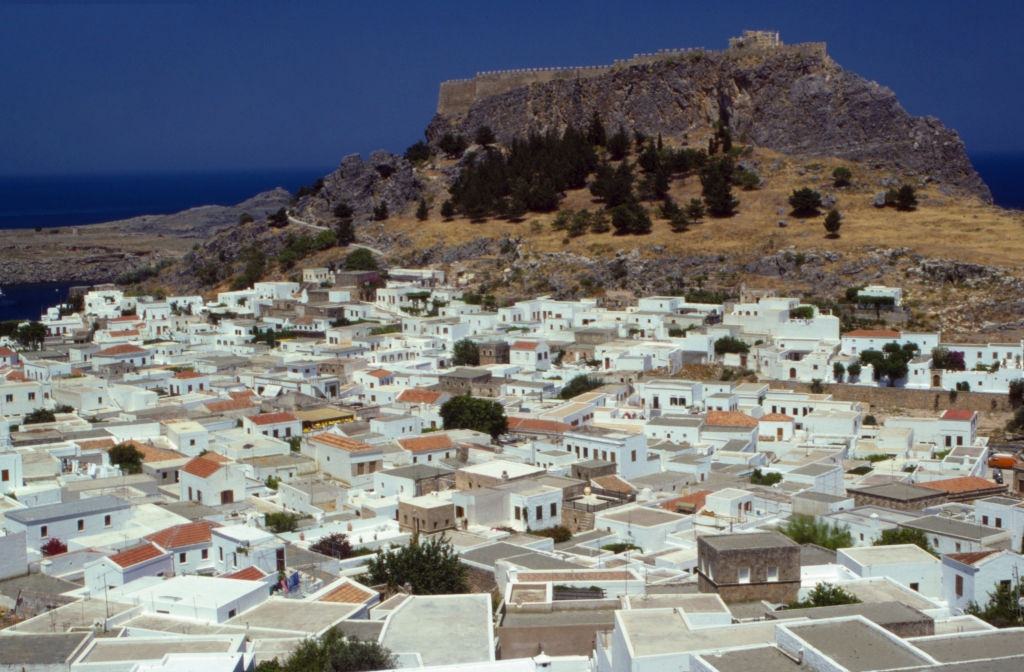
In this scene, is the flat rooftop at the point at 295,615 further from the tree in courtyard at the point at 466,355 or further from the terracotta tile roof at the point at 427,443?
the tree in courtyard at the point at 466,355

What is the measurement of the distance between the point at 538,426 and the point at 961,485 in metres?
8.35

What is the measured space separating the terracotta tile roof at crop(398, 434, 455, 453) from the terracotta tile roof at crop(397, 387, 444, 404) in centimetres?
395

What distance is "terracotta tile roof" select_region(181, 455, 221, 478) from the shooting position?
1966 cm

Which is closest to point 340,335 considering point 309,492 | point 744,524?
point 309,492

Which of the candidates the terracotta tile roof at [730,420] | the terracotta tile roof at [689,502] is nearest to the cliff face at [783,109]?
the terracotta tile roof at [730,420]

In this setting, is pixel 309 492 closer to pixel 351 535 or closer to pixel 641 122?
pixel 351 535

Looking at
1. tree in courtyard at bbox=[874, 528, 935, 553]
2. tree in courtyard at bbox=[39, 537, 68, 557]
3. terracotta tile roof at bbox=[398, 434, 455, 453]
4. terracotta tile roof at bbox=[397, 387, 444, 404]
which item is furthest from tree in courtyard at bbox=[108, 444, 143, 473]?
tree in courtyard at bbox=[874, 528, 935, 553]

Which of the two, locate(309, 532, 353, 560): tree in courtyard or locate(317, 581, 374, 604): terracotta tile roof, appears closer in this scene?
locate(317, 581, 374, 604): terracotta tile roof

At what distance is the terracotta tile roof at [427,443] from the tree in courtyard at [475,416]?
77.6 inches

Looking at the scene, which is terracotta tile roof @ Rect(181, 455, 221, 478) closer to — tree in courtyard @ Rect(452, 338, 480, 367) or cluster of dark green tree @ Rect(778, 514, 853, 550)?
cluster of dark green tree @ Rect(778, 514, 853, 550)

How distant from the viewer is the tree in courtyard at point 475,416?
25.5m

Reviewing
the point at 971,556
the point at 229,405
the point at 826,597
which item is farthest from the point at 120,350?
the point at 826,597

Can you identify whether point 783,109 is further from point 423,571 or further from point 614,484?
point 423,571

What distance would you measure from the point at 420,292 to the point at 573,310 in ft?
21.1
